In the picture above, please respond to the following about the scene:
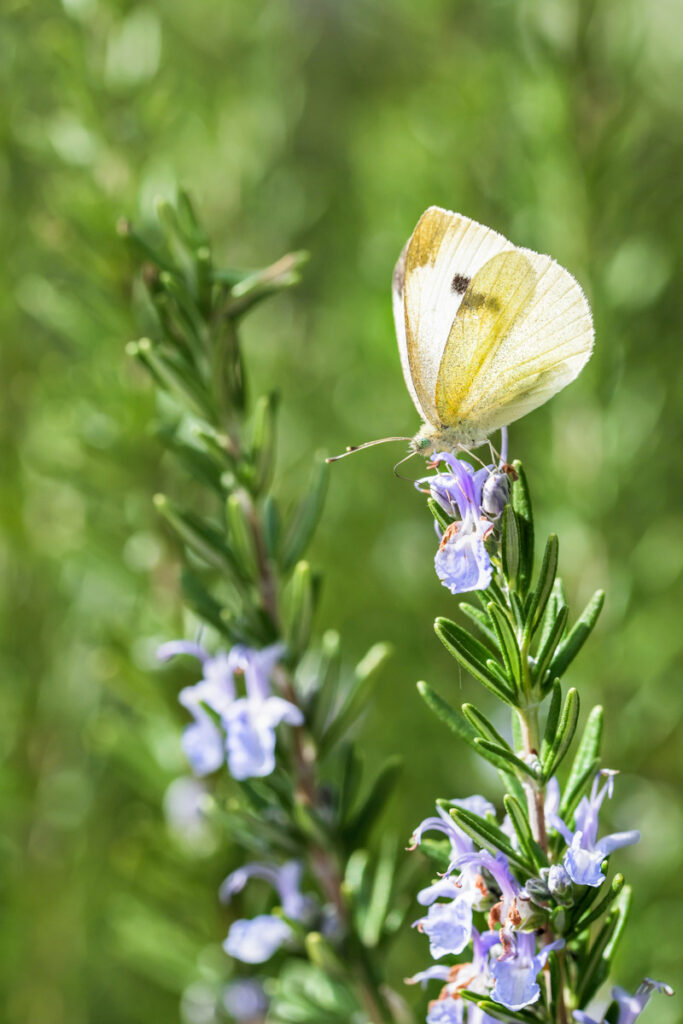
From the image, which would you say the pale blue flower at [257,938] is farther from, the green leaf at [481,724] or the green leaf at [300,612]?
the green leaf at [481,724]

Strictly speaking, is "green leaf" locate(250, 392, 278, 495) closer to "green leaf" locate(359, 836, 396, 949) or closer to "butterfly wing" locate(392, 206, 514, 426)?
"butterfly wing" locate(392, 206, 514, 426)

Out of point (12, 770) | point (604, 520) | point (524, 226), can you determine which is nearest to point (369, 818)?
point (604, 520)

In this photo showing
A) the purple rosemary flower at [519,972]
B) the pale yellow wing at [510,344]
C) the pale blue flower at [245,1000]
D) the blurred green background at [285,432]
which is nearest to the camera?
the purple rosemary flower at [519,972]

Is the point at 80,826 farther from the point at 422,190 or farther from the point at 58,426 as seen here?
the point at 422,190

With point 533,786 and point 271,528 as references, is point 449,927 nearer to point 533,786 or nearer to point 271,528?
point 533,786

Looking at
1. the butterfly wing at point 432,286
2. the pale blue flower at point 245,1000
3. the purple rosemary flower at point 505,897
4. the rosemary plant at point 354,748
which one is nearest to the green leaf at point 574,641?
the rosemary plant at point 354,748

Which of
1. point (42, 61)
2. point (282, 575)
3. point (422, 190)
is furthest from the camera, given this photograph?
point (422, 190)

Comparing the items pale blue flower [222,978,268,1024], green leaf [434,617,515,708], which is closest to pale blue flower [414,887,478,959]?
green leaf [434,617,515,708]
